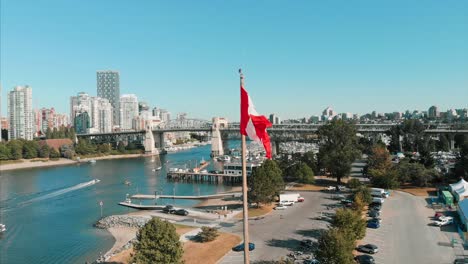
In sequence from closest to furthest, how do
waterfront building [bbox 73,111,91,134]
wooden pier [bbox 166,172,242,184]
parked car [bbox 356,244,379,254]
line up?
parked car [bbox 356,244,379,254]
wooden pier [bbox 166,172,242,184]
waterfront building [bbox 73,111,91,134]

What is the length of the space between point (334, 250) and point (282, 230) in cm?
877

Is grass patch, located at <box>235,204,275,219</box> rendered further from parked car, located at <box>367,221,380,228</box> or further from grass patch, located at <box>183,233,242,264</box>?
parked car, located at <box>367,221,380,228</box>

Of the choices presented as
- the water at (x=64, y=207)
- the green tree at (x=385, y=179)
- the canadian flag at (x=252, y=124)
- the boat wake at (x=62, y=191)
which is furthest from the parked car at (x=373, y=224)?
the boat wake at (x=62, y=191)

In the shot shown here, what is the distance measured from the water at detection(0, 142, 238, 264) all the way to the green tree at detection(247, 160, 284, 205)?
32.7 feet

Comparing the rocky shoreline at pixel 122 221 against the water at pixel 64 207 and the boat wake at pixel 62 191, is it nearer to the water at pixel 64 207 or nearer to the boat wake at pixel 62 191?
the water at pixel 64 207

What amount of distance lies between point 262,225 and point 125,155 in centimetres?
8118

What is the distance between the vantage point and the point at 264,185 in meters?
30.4

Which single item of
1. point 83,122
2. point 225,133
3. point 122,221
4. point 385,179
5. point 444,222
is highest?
point 83,122

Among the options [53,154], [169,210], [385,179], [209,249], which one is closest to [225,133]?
[53,154]

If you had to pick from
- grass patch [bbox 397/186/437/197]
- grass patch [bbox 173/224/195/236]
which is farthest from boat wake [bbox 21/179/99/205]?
grass patch [bbox 397/186/437/197]

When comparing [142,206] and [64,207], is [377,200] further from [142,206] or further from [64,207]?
[64,207]

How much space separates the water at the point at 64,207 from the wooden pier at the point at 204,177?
78.5 inches

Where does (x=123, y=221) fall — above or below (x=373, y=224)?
below

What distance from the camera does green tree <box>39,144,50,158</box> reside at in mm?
86688
